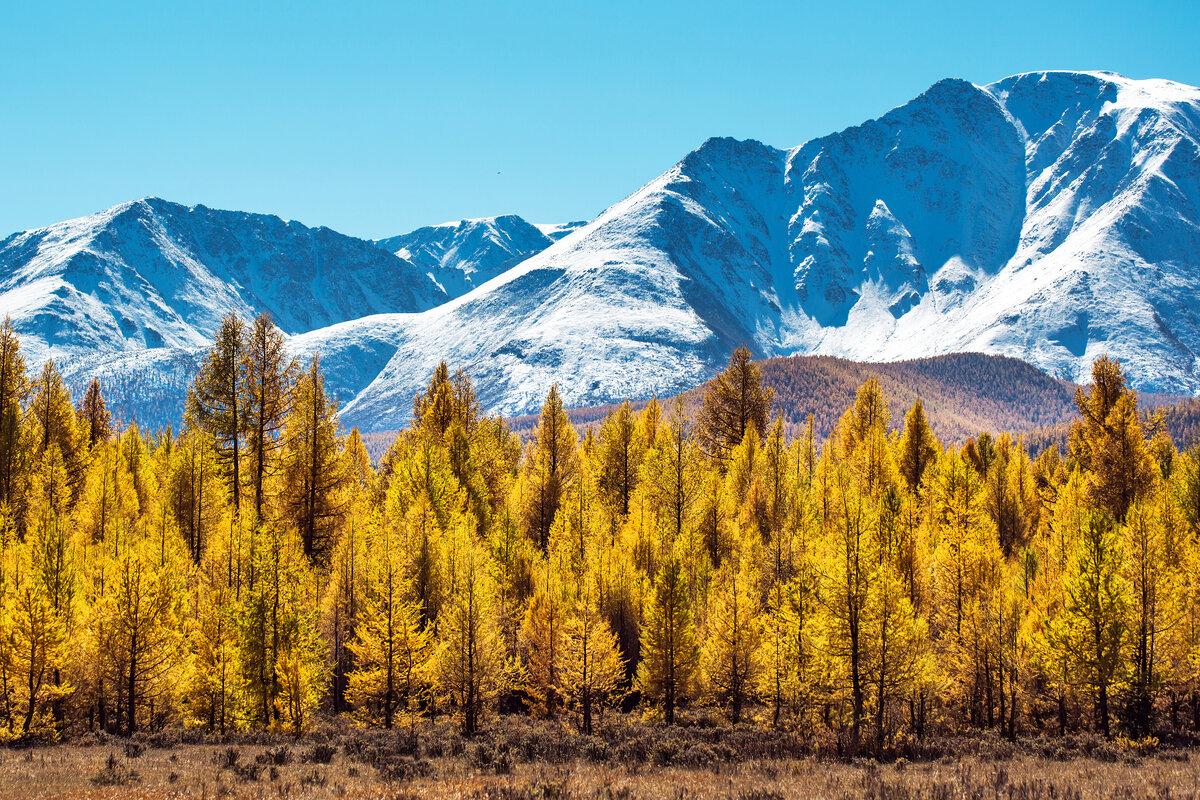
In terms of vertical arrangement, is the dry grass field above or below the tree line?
below

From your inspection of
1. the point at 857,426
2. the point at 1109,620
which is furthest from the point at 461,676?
the point at 857,426

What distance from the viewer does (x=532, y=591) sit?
48.8 m

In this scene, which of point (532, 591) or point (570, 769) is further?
point (532, 591)

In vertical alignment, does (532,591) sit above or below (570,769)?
above

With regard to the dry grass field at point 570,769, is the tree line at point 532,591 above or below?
above

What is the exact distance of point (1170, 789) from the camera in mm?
25469

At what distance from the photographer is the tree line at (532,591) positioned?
1371 inches

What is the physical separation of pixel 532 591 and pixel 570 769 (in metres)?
18.3

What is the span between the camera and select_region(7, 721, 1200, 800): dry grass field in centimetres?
2514

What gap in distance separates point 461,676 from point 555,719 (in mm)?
6511

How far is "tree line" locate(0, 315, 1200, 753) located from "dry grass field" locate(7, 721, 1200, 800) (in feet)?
10.1

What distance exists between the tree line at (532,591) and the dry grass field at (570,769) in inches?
121

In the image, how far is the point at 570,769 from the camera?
101 feet

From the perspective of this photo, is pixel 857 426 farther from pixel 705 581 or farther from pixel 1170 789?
pixel 1170 789
